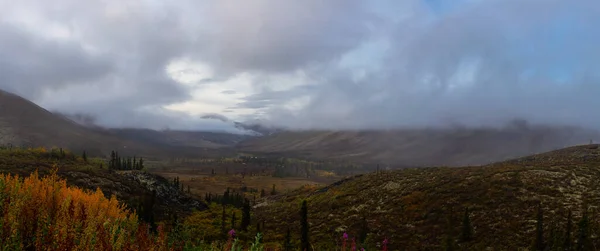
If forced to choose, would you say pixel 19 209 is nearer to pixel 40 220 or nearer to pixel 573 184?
pixel 40 220

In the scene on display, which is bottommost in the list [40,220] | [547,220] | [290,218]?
[290,218]

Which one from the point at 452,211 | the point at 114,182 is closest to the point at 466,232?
the point at 452,211

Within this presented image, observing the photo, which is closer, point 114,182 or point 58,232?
point 58,232

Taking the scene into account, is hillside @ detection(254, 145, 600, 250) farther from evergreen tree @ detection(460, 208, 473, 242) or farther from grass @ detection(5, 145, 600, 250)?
evergreen tree @ detection(460, 208, 473, 242)

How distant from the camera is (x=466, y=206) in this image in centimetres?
6850

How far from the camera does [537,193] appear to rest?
215ft

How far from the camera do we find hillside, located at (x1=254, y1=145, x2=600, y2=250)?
5272 centimetres

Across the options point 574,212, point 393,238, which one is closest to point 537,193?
point 574,212

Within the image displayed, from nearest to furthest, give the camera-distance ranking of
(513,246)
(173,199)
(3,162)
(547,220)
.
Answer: (513,246) < (547,220) < (3,162) < (173,199)

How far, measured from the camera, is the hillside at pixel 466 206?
52.7 meters

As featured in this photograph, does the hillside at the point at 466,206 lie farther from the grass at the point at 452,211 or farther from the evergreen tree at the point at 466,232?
the evergreen tree at the point at 466,232

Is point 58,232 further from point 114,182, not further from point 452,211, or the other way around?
point 114,182

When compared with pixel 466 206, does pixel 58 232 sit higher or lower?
higher

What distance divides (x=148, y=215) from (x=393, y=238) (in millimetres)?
48224
